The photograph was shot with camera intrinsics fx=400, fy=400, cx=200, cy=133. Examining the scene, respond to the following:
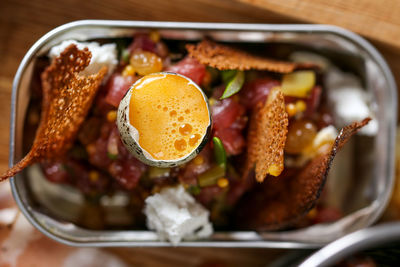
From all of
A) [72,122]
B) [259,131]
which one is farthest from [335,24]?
[72,122]

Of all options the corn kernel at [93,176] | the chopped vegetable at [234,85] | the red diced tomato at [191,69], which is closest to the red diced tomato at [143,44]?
the red diced tomato at [191,69]

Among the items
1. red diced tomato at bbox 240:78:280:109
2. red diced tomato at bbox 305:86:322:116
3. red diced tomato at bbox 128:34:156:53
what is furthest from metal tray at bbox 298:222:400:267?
red diced tomato at bbox 128:34:156:53

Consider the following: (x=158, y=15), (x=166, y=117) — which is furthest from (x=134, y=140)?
(x=158, y=15)

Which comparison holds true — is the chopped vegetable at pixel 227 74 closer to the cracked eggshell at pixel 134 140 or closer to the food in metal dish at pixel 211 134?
the food in metal dish at pixel 211 134

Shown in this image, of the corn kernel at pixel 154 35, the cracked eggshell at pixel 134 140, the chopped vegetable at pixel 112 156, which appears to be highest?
the corn kernel at pixel 154 35

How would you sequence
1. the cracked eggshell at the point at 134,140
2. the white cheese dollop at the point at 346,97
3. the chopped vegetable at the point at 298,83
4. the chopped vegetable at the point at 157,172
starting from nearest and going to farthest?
the cracked eggshell at the point at 134,140, the chopped vegetable at the point at 157,172, the chopped vegetable at the point at 298,83, the white cheese dollop at the point at 346,97

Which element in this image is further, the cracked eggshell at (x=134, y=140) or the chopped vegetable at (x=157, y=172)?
the chopped vegetable at (x=157, y=172)

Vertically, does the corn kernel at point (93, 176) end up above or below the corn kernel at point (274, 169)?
below

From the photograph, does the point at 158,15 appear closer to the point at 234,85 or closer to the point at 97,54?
the point at 97,54
